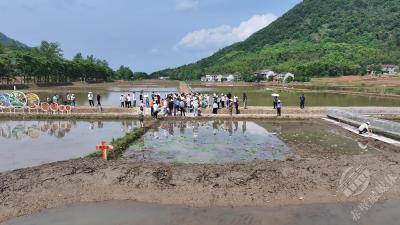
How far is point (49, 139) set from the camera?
22.1 metres

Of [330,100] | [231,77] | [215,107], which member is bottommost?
[330,100]

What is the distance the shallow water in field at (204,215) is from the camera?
10523 millimetres

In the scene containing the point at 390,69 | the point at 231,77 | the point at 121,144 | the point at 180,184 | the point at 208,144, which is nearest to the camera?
the point at 180,184

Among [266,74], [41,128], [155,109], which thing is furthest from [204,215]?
[266,74]

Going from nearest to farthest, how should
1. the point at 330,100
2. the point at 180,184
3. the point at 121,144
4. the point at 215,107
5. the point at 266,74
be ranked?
the point at 180,184 < the point at 121,144 < the point at 215,107 < the point at 330,100 < the point at 266,74

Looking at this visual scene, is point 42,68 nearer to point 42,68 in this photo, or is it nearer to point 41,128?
point 42,68

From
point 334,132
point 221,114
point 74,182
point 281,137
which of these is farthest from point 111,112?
point 74,182

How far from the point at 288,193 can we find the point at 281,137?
10.5 meters

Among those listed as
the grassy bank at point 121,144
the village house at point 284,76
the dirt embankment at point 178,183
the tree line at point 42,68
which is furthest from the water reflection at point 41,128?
the village house at point 284,76

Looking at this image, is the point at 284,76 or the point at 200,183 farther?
the point at 284,76

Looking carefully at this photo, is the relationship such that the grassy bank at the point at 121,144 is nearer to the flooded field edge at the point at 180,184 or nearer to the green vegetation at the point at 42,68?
the flooded field edge at the point at 180,184

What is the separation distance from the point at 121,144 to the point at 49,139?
5.41 metres

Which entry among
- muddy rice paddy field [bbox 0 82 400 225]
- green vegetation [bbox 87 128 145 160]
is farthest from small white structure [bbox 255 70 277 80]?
muddy rice paddy field [bbox 0 82 400 225]

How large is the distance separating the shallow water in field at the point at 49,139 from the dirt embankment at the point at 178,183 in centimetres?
265
